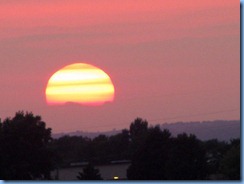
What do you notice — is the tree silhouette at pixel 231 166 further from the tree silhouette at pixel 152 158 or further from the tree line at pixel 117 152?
the tree silhouette at pixel 152 158

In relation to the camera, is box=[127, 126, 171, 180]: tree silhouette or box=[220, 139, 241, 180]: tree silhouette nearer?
box=[220, 139, 241, 180]: tree silhouette

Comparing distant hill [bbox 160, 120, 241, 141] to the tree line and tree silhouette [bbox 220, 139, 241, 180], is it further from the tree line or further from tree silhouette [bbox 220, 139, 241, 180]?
tree silhouette [bbox 220, 139, 241, 180]

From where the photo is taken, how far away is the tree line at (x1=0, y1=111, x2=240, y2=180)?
17047mm

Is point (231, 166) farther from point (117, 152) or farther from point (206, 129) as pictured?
point (117, 152)

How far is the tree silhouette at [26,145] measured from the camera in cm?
1997

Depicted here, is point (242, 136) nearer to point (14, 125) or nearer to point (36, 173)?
point (36, 173)

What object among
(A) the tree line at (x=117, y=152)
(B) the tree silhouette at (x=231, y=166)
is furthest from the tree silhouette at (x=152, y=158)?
(B) the tree silhouette at (x=231, y=166)

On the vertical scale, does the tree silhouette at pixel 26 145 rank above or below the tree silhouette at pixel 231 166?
above

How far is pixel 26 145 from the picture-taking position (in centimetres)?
2173

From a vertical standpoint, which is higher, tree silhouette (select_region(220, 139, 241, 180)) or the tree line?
the tree line

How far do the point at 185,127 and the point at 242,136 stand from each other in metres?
14.4

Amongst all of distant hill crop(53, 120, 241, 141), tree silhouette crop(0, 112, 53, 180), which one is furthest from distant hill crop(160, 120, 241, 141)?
tree silhouette crop(0, 112, 53, 180)

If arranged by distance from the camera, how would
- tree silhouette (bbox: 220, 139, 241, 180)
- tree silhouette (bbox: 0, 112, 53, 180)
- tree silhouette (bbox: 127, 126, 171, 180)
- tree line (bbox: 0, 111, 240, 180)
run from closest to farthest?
tree silhouette (bbox: 220, 139, 241, 180) → tree line (bbox: 0, 111, 240, 180) → tree silhouette (bbox: 127, 126, 171, 180) → tree silhouette (bbox: 0, 112, 53, 180)

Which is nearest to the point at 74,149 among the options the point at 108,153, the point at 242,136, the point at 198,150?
the point at 108,153
